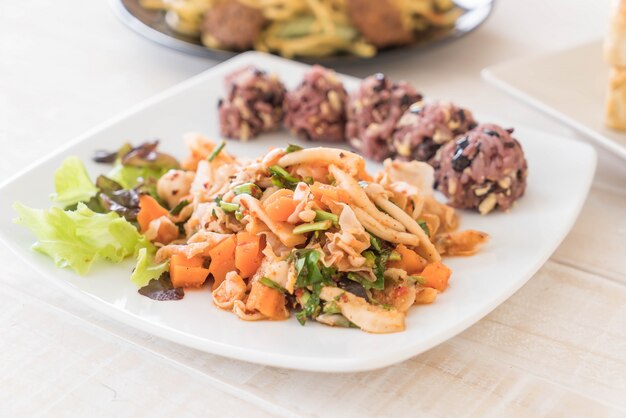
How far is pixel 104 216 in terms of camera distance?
9.10ft

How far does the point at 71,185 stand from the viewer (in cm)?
306

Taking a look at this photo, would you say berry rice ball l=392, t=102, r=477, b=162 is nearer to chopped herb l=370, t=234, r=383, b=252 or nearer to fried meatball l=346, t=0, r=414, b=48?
chopped herb l=370, t=234, r=383, b=252

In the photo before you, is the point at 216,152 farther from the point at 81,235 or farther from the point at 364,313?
the point at 364,313

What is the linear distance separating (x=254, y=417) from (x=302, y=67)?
2115mm

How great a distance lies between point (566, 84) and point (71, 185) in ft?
7.11

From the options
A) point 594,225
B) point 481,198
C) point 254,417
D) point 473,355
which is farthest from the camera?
point 594,225

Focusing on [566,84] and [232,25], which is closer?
[566,84]

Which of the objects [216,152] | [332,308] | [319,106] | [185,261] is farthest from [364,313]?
[319,106]

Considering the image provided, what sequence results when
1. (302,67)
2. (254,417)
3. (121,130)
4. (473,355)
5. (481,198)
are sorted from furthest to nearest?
(302,67)
(121,130)
(481,198)
(473,355)
(254,417)

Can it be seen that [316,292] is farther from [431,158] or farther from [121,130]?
[121,130]

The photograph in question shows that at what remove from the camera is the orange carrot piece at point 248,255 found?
2.56 meters

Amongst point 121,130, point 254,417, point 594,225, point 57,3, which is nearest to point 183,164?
point 121,130

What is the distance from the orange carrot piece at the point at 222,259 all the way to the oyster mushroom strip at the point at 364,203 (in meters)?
0.37

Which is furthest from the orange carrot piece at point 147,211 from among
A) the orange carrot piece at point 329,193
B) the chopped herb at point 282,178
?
the orange carrot piece at point 329,193
